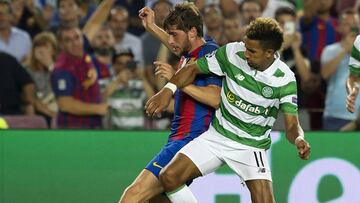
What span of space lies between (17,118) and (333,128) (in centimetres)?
328

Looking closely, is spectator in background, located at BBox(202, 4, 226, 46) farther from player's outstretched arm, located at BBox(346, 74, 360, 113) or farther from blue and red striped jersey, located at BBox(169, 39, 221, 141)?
blue and red striped jersey, located at BBox(169, 39, 221, 141)

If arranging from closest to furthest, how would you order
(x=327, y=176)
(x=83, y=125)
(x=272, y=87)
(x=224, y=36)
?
(x=272, y=87) → (x=327, y=176) → (x=83, y=125) → (x=224, y=36)

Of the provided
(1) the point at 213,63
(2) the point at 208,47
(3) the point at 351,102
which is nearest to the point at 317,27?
(3) the point at 351,102

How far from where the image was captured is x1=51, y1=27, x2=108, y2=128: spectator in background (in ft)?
35.0

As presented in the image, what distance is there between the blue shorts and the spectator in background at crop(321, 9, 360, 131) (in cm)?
321

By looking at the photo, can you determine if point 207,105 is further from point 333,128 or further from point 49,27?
point 49,27

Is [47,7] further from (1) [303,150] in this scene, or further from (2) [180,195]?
(1) [303,150]

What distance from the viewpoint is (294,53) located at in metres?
11.3

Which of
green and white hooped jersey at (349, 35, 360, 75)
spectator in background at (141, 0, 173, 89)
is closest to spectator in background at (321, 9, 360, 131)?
spectator in background at (141, 0, 173, 89)

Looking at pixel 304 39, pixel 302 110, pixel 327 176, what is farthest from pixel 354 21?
pixel 327 176

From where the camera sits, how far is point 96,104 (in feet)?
35.2

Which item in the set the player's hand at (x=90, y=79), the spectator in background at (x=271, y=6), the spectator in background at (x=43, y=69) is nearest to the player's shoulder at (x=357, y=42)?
the spectator in background at (x=271, y=6)

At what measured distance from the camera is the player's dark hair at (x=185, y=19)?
7.52 m

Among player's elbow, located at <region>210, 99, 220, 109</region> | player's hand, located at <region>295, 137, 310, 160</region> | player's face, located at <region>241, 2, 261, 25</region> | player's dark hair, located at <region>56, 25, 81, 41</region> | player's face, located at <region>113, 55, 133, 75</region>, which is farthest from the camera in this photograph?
player's face, located at <region>241, 2, 261, 25</region>
